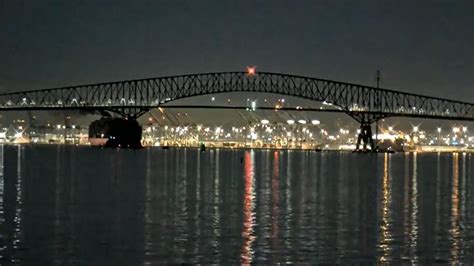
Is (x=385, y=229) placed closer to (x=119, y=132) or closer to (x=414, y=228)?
(x=414, y=228)

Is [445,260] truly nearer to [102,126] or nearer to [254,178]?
[254,178]

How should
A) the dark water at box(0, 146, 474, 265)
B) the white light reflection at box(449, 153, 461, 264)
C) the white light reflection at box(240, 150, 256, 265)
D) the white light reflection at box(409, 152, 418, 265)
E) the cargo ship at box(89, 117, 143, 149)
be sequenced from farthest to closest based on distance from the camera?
the cargo ship at box(89, 117, 143, 149) → the white light reflection at box(449, 153, 461, 264) → the white light reflection at box(409, 152, 418, 265) → the dark water at box(0, 146, 474, 265) → the white light reflection at box(240, 150, 256, 265)

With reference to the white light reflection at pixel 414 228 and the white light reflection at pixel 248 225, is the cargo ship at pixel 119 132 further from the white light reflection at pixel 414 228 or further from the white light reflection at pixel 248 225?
the white light reflection at pixel 414 228

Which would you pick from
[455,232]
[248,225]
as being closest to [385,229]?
[455,232]

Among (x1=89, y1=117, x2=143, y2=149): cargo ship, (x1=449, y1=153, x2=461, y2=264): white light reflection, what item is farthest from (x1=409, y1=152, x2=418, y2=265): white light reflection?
(x1=89, y1=117, x2=143, y2=149): cargo ship

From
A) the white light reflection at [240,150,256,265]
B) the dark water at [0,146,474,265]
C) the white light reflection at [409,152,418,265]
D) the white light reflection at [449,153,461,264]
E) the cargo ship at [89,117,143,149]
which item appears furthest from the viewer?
the cargo ship at [89,117,143,149]

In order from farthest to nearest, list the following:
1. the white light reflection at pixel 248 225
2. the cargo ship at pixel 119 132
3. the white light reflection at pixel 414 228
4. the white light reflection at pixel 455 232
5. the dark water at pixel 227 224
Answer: the cargo ship at pixel 119 132 → the white light reflection at pixel 455 232 → the white light reflection at pixel 414 228 → the dark water at pixel 227 224 → the white light reflection at pixel 248 225

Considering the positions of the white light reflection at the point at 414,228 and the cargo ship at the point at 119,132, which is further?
the cargo ship at the point at 119,132

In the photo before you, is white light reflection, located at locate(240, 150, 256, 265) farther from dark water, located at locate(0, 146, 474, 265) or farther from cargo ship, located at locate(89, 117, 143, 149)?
cargo ship, located at locate(89, 117, 143, 149)

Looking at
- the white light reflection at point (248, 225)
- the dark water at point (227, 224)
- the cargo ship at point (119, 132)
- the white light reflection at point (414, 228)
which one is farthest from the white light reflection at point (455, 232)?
the cargo ship at point (119, 132)

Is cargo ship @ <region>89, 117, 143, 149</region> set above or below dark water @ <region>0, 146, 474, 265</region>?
above

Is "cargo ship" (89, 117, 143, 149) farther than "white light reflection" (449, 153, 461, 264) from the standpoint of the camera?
Yes

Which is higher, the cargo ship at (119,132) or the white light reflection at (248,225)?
the cargo ship at (119,132)

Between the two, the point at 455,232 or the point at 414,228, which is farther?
the point at 414,228
